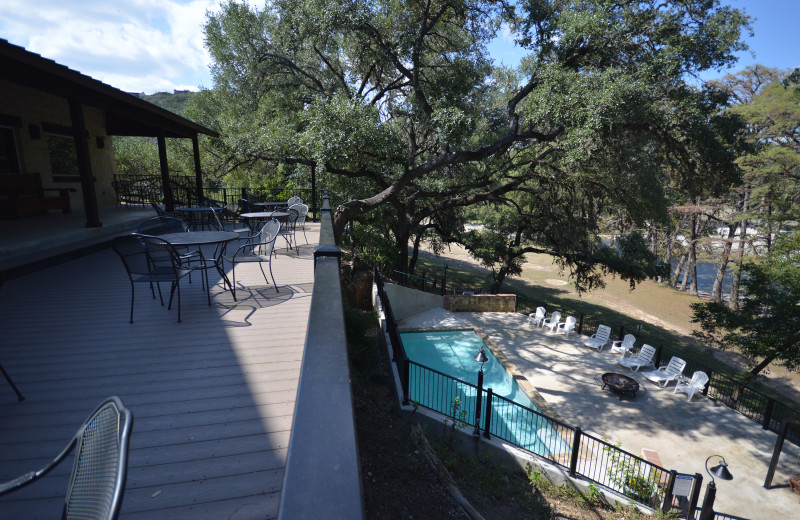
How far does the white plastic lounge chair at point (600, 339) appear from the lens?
12922 mm

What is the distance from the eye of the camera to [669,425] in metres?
9.04

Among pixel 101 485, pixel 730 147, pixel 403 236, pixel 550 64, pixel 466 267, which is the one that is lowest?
pixel 466 267

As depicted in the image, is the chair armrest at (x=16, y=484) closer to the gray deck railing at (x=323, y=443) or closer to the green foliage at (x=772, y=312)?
the gray deck railing at (x=323, y=443)

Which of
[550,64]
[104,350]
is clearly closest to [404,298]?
[550,64]

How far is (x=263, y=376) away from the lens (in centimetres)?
302

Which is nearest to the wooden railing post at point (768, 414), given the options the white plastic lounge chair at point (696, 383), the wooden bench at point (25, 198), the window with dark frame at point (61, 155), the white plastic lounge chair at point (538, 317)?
the white plastic lounge chair at point (696, 383)

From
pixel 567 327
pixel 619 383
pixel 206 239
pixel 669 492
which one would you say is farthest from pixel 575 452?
pixel 567 327

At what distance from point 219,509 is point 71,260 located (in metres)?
6.16

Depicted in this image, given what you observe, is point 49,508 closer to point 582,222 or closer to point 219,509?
point 219,509

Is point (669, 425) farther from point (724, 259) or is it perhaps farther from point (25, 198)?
point (724, 259)

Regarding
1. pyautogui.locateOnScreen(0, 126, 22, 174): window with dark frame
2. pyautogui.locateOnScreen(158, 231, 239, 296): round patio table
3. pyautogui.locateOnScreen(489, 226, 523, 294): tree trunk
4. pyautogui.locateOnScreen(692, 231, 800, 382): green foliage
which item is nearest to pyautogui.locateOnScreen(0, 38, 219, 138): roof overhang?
pyautogui.locateOnScreen(0, 126, 22, 174): window with dark frame

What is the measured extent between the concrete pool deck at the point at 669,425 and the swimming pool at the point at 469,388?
81 centimetres

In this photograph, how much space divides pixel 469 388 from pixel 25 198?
11.0 m

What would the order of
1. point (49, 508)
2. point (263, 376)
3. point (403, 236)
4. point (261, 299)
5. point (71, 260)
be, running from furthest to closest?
point (403, 236)
point (71, 260)
point (261, 299)
point (263, 376)
point (49, 508)
